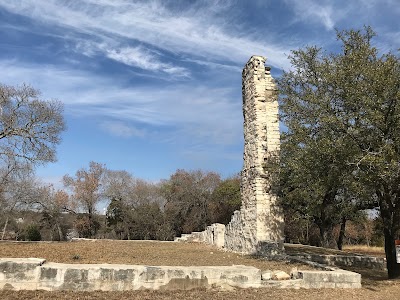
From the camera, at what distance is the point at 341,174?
11531mm

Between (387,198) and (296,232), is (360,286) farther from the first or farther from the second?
(296,232)

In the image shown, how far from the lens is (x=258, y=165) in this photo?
17.3 meters

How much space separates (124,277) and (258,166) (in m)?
10.4

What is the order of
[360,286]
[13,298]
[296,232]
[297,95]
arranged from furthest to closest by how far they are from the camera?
[296,232], [297,95], [360,286], [13,298]

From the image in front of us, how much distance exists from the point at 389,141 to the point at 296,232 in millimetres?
30876

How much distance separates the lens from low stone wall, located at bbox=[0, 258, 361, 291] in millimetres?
7695

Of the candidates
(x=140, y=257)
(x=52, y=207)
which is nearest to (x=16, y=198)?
(x=52, y=207)

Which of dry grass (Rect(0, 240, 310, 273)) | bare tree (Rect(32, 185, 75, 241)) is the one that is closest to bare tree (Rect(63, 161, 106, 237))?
bare tree (Rect(32, 185, 75, 241))

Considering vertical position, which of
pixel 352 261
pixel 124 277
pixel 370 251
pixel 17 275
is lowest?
pixel 370 251

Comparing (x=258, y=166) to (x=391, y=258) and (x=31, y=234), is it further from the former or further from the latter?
(x=31, y=234)

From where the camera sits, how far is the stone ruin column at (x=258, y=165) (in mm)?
16844

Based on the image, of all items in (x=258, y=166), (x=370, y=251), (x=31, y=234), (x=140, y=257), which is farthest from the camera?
(x=31, y=234)

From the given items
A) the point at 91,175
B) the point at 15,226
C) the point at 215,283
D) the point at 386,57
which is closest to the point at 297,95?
the point at 386,57

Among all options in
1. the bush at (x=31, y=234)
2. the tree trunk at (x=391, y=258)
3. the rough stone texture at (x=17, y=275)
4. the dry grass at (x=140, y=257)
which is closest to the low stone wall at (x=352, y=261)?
the dry grass at (x=140, y=257)
